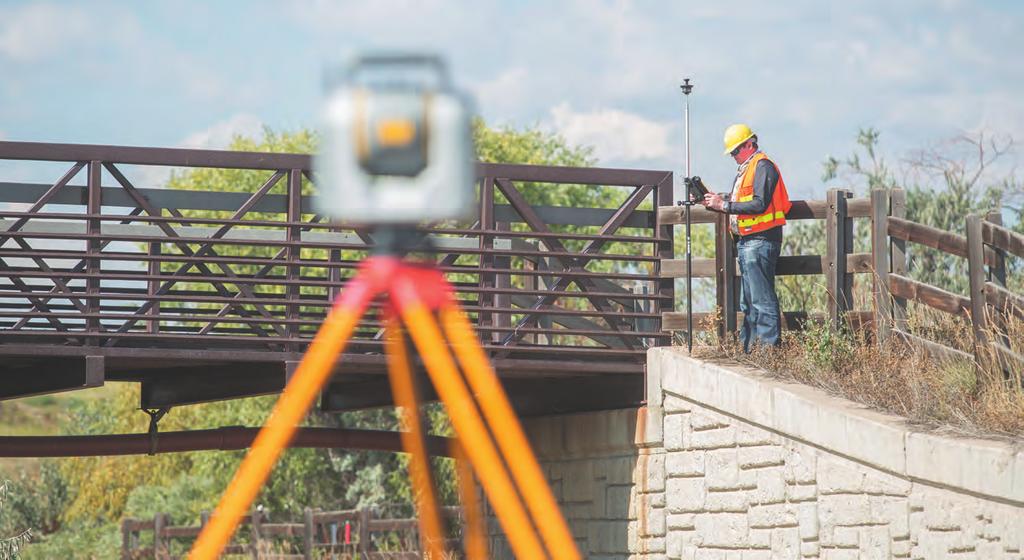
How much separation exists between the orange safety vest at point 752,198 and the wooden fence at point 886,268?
0.35 m

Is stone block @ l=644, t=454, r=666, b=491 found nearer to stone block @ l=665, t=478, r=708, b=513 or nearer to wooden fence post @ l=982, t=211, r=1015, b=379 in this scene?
stone block @ l=665, t=478, r=708, b=513

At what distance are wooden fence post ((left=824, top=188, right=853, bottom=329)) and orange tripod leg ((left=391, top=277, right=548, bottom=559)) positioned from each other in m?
9.24

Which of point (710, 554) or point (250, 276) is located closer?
point (710, 554)

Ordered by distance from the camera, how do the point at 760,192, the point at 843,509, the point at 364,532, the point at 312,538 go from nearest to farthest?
the point at 843,509 → the point at 760,192 → the point at 312,538 → the point at 364,532

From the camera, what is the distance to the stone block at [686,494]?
41.3 feet

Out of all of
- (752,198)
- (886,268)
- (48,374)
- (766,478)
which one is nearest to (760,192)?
(752,198)

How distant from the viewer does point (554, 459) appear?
16.0 m

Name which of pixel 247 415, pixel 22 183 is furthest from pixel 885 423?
pixel 247 415

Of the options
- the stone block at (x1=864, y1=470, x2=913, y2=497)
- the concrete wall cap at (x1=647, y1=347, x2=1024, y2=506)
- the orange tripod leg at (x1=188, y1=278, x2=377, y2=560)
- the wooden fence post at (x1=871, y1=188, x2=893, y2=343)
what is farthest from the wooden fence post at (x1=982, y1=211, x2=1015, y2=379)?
the orange tripod leg at (x1=188, y1=278, x2=377, y2=560)

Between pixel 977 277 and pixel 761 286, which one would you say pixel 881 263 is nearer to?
pixel 761 286

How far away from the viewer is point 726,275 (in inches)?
508

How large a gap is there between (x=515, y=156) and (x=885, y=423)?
3896cm

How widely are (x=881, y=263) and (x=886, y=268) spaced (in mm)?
60

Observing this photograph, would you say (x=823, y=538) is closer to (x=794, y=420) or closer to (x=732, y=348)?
(x=794, y=420)
